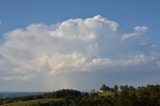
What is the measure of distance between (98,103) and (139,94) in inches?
890

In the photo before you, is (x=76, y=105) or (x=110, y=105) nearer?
(x=110, y=105)

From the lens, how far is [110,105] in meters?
184

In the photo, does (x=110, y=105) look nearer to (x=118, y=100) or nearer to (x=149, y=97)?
(x=118, y=100)

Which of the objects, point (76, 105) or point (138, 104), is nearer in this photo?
point (138, 104)

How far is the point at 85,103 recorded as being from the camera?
7707 inches

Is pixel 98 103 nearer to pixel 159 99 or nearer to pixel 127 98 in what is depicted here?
pixel 127 98

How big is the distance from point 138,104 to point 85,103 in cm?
2702

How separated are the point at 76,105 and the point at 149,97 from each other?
3683 cm

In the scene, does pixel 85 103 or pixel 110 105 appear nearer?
pixel 110 105

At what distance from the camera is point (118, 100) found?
187000 millimetres

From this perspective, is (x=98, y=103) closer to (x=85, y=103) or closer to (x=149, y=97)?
(x=85, y=103)

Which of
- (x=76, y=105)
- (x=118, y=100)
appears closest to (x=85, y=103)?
(x=76, y=105)

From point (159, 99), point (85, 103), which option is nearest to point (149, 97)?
point (159, 99)

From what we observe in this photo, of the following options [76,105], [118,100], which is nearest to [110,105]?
[118,100]
